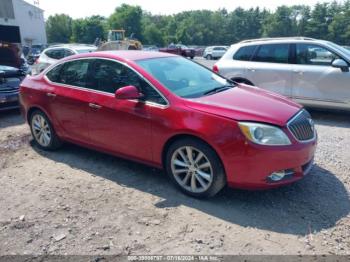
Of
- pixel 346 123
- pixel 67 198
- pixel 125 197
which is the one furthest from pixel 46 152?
pixel 346 123

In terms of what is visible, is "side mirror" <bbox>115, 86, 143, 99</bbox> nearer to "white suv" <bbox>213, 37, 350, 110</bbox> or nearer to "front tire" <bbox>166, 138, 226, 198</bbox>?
"front tire" <bbox>166, 138, 226, 198</bbox>

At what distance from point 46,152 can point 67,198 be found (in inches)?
70.8

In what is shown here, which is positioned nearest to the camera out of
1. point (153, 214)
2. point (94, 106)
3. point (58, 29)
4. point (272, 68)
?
point (153, 214)

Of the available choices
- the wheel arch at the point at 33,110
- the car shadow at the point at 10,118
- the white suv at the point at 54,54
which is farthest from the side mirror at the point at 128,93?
the white suv at the point at 54,54

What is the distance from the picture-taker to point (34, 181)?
15.3ft

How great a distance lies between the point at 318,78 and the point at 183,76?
385cm

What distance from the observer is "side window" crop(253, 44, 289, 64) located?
7677 mm

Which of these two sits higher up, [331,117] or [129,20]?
[129,20]

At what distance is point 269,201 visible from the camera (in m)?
3.94

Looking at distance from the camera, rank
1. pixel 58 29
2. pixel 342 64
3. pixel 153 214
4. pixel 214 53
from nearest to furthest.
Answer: pixel 153 214 < pixel 342 64 < pixel 214 53 < pixel 58 29

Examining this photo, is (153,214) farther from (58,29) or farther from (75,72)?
(58,29)

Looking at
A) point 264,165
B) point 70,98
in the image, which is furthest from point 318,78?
point 70,98

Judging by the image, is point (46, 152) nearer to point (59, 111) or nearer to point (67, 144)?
point (67, 144)

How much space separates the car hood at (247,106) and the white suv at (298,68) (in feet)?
10.7
